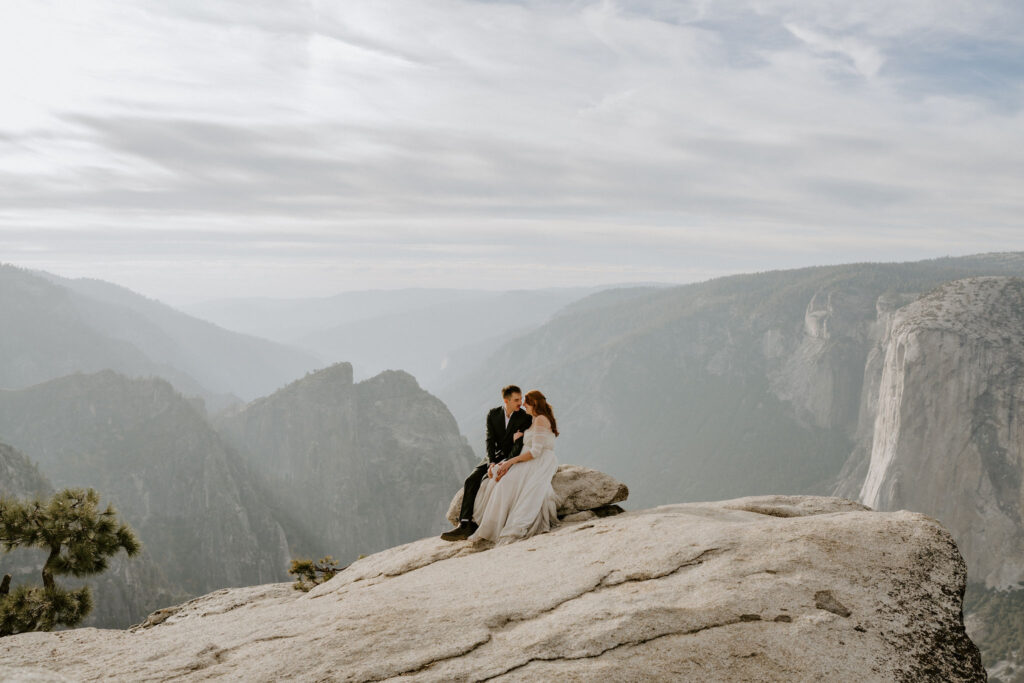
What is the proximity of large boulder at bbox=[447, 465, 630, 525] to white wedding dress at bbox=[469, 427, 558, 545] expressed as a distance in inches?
37.1

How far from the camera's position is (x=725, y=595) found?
837 centimetres

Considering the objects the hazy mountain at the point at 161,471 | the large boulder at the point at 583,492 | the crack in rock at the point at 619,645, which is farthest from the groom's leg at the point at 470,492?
the hazy mountain at the point at 161,471

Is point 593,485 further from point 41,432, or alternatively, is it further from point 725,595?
point 41,432

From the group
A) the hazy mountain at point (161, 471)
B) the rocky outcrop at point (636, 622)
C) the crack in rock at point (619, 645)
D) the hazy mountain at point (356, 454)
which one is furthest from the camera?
the hazy mountain at point (356, 454)

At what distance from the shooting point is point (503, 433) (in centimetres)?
1486

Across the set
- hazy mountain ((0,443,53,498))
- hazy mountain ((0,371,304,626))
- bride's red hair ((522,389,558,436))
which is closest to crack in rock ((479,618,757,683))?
bride's red hair ((522,389,558,436))

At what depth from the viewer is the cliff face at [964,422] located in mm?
104312

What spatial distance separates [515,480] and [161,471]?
13146cm

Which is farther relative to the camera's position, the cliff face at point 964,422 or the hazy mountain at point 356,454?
the hazy mountain at point 356,454

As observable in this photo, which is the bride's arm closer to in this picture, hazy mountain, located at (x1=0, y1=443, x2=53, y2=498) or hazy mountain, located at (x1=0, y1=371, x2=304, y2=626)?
hazy mountain, located at (x1=0, y1=443, x2=53, y2=498)

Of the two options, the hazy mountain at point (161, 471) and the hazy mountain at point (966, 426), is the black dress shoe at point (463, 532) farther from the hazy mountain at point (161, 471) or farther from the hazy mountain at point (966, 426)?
the hazy mountain at point (966, 426)

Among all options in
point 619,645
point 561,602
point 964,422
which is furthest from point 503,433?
point 964,422

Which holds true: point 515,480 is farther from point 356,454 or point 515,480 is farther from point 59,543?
point 356,454

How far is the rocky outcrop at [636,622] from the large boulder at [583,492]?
3.11 metres
